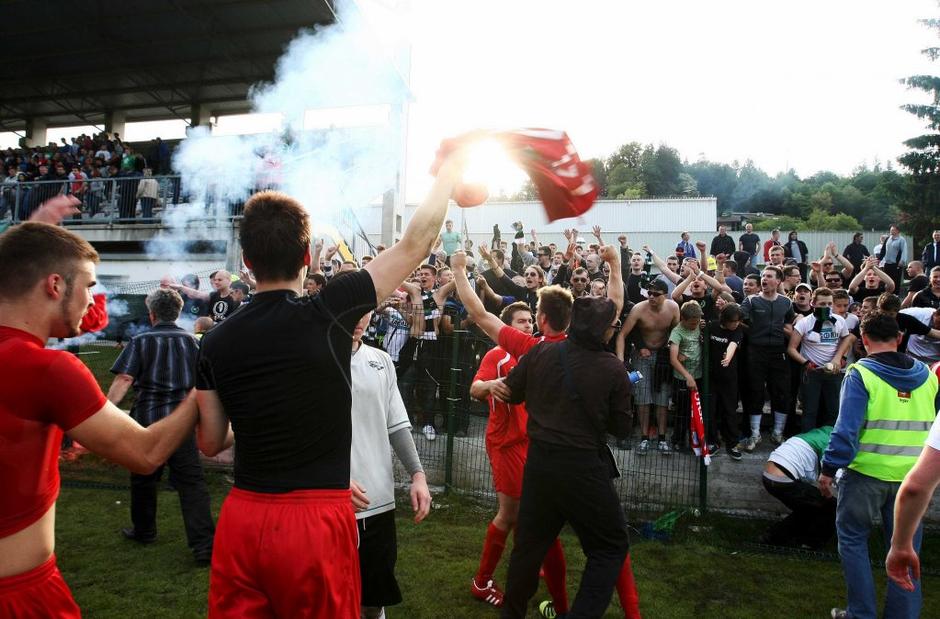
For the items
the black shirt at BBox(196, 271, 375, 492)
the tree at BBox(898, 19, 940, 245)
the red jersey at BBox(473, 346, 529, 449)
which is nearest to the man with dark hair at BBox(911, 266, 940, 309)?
the red jersey at BBox(473, 346, 529, 449)

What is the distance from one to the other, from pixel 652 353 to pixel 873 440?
3.41 meters

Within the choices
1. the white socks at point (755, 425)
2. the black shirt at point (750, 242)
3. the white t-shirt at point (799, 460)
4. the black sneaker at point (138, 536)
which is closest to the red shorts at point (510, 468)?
the white t-shirt at point (799, 460)

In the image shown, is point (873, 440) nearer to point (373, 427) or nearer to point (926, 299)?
point (373, 427)

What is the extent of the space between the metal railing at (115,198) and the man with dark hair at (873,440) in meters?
14.3

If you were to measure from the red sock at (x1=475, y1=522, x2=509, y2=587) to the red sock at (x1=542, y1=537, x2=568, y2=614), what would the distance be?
0.44 meters

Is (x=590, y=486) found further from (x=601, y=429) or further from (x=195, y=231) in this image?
(x=195, y=231)

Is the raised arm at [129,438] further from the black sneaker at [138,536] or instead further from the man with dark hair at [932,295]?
the man with dark hair at [932,295]

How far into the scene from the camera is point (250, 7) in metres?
17.2

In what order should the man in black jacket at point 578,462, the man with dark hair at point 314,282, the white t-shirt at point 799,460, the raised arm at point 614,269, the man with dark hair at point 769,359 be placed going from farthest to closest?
1. the man with dark hair at point 769,359
2. the man with dark hair at point 314,282
3. the white t-shirt at point 799,460
4. the raised arm at point 614,269
5. the man in black jacket at point 578,462

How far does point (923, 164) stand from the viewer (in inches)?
1015

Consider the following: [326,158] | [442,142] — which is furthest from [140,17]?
[442,142]

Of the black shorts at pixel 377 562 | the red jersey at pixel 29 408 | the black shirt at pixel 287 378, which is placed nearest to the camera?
the red jersey at pixel 29 408

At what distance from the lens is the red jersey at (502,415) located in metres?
4.34

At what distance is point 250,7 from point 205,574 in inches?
669
